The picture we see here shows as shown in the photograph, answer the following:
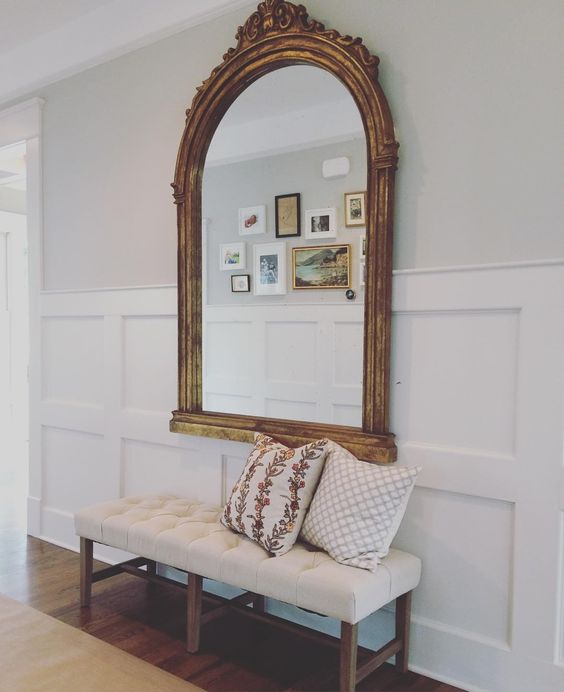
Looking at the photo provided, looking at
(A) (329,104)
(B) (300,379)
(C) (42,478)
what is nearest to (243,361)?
(B) (300,379)

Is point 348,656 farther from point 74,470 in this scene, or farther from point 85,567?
point 74,470

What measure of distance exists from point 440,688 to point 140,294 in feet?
6.70

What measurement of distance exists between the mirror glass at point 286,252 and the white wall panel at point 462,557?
1.37 feet

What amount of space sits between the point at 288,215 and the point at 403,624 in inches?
59.8

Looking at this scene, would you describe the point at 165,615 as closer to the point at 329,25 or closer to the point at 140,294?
the point at 140,294

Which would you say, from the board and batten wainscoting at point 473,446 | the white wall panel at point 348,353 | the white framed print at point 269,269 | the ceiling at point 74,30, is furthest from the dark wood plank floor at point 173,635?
the ceiling at point 74,30

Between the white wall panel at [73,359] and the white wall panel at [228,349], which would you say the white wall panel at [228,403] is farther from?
the white wall panel at [73,359]

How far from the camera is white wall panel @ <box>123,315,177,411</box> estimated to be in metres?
2.98

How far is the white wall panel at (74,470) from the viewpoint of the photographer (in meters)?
3.27

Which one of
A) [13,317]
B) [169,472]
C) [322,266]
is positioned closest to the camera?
[322,266]

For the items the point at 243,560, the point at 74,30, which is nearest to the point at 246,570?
the point at 243,560

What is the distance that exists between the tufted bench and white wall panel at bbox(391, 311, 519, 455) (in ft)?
1.48

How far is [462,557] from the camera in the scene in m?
2.12

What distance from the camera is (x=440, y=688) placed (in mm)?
2105
